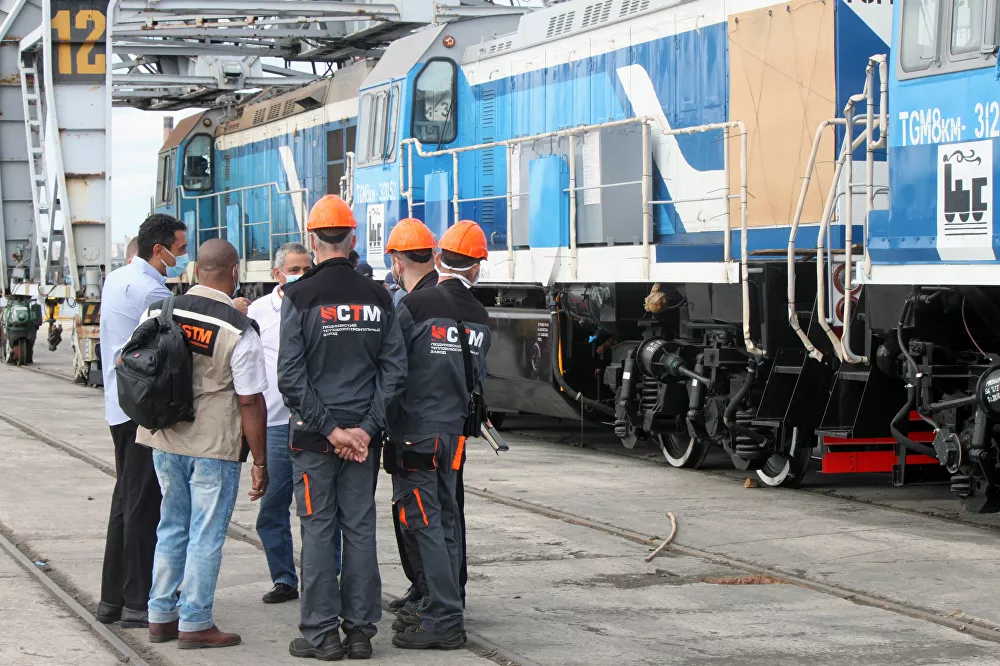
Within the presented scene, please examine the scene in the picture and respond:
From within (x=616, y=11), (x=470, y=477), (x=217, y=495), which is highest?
(x=616, y=11)

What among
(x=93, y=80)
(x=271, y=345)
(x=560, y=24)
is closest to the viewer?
(x=271, y=345)

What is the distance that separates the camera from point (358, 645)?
19.3 ft


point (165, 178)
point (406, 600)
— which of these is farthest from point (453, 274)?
point (165, 178)

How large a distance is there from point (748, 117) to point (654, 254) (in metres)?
1.28

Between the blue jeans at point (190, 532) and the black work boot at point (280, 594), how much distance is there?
841 millimetres

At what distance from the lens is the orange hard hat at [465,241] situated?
252 inches

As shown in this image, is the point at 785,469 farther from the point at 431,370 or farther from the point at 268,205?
the point at 268,205

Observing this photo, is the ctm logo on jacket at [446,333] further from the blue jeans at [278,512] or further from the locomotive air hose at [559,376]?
the locomotive air hose at [559,376]

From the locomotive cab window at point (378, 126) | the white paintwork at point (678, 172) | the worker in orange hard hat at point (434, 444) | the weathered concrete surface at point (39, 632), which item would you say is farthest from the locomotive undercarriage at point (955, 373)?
the locomotive cab window at point (378, 126)

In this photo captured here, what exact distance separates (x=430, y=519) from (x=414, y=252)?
3.91ft

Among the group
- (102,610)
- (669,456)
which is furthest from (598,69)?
(102,610)

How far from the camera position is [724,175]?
422 inches

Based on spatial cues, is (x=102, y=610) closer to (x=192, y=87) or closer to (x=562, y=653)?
(x=562, y=653)

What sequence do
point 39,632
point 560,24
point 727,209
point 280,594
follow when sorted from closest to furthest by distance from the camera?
point 39,632 → point 280,594 → point 727,209 → point 560,24
